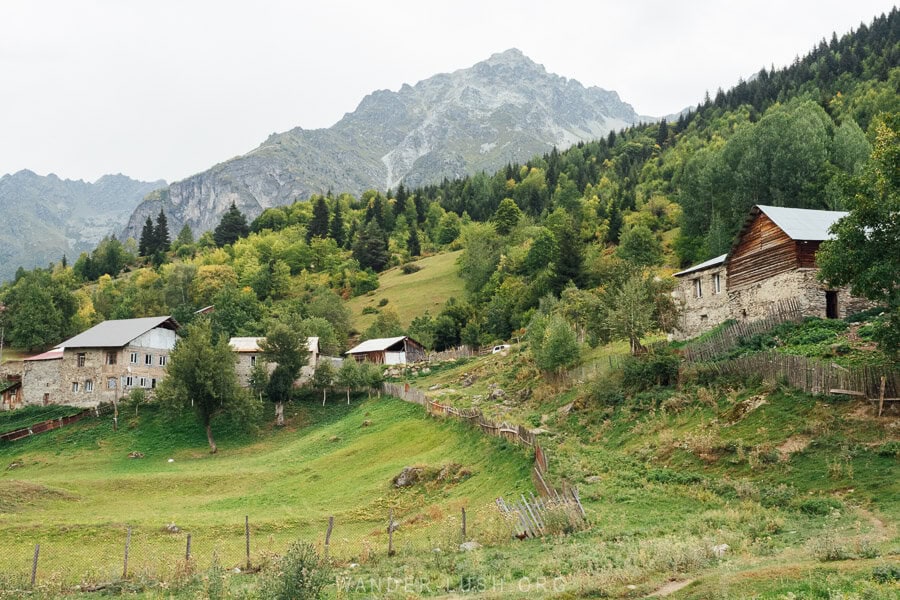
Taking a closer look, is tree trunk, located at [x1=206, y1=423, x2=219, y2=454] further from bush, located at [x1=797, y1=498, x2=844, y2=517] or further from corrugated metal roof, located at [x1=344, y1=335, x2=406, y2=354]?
bush, located at [x1=797, y1=498, x2=844, y2=517]

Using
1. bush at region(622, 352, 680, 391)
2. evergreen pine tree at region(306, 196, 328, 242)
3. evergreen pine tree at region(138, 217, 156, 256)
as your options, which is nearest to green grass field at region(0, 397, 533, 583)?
bush at region(622, 352, 680, 391)

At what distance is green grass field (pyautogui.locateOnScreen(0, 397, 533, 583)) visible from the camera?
1021 inches

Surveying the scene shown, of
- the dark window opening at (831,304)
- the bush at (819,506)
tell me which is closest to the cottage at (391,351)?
the dark window opening at (831,304)

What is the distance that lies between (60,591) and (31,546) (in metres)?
11.3

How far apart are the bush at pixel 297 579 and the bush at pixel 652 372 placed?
1113 inches

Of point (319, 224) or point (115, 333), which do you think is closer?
point (115, 333)

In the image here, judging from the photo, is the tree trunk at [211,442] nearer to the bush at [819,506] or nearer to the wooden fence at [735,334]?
the wooden fence at [735,334]

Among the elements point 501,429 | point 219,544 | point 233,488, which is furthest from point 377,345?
point 219,544

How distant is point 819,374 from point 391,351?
5932cm

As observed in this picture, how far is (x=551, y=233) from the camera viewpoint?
96.9 m

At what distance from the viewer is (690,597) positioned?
453 inches

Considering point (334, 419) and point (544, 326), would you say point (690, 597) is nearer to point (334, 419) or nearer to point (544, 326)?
point (544, 326)

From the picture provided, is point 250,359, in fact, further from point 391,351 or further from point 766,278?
point 766,278

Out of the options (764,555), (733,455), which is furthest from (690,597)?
(733,455)
